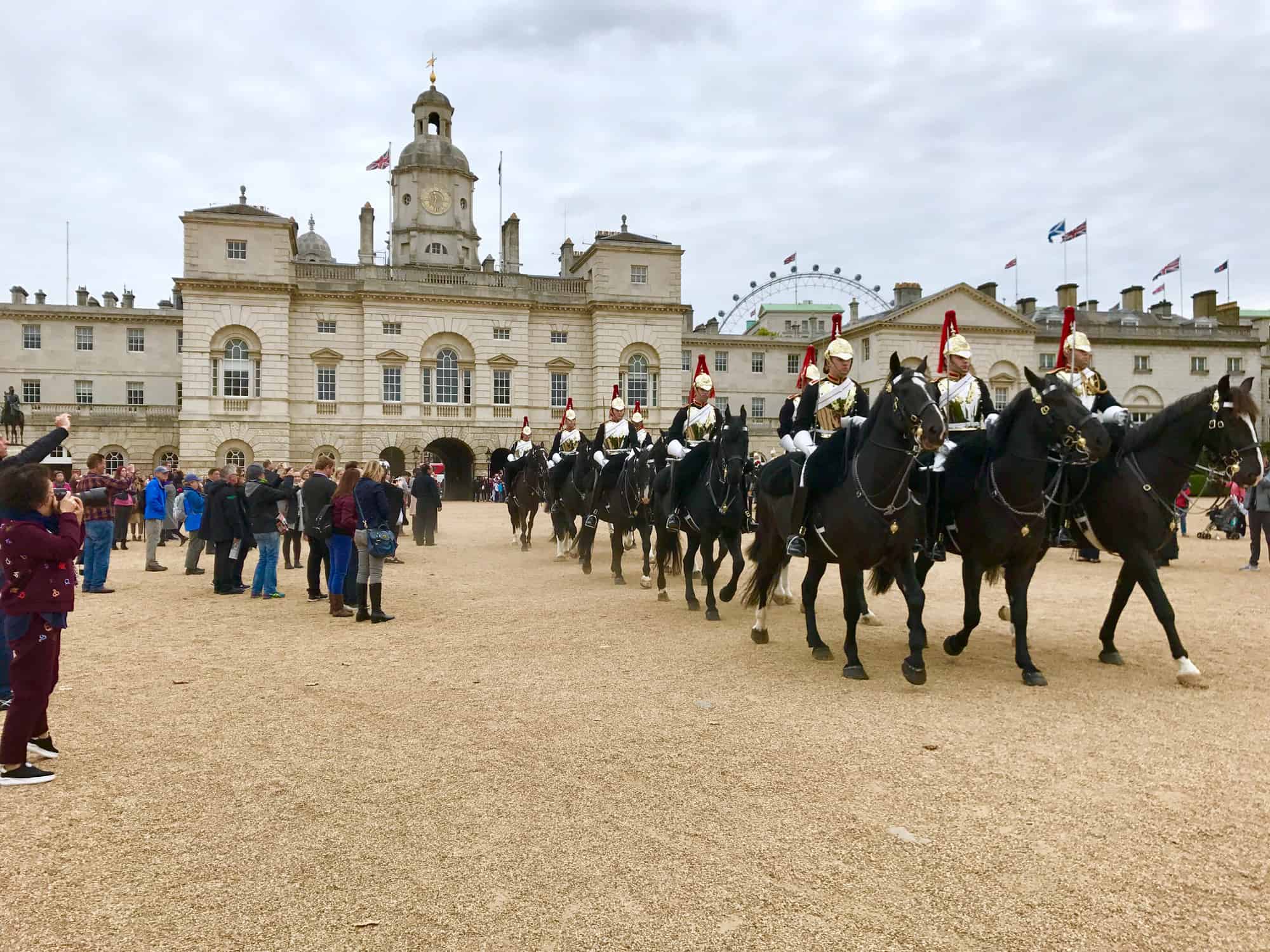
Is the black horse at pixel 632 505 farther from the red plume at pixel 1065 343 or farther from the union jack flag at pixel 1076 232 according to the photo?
the union jack flag at pixel 1076 232

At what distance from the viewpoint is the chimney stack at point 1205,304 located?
6638cm

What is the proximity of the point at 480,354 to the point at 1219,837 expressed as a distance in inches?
1828

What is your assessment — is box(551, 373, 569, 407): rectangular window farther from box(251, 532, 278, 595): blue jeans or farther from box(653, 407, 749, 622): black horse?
box(653, 407, 749, 622): black horse

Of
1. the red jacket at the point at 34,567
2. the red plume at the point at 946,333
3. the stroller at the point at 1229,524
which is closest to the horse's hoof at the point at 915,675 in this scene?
the red plume at the point at 946,333

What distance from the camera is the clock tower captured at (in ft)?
187

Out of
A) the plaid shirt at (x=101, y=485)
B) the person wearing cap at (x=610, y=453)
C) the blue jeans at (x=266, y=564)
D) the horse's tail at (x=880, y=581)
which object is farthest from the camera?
the person wearing cap at (x=610, y=453)

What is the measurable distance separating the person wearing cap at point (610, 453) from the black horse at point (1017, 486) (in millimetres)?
8352

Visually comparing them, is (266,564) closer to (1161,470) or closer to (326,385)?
(1161,470)

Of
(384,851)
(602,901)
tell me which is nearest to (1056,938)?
(602,901)

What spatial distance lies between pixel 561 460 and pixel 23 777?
14647 mm

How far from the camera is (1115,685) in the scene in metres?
7.57

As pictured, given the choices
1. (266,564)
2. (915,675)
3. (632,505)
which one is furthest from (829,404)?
(266,564)

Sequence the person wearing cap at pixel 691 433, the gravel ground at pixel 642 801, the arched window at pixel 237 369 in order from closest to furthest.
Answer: the gravel ground at pixel 642 801
the person wearing cap at pixel 691 433
the arched window at pixel 237 369

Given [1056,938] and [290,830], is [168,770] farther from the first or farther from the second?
[1056,938]
